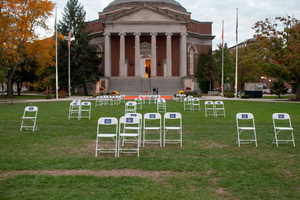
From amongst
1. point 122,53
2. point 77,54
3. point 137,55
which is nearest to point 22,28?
point 77,54

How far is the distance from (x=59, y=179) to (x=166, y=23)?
44.1m

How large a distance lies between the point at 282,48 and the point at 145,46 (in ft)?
85.7

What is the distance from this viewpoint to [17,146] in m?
8.55

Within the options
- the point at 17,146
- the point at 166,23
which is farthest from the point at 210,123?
the point at 166,23

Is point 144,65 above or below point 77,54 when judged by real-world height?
below

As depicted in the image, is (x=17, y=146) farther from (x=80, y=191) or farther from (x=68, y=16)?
(x=68, y=16)

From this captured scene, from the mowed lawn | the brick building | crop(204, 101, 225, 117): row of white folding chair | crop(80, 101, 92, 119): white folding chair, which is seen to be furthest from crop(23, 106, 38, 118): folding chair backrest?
the brick building

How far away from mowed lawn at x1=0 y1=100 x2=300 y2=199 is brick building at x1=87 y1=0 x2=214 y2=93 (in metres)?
34.3

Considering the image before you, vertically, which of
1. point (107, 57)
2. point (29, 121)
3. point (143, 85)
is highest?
point (107, 57)

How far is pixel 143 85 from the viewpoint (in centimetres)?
4419

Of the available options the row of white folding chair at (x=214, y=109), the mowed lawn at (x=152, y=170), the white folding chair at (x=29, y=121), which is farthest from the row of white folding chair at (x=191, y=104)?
the white folding chair at (x=29, y=121)

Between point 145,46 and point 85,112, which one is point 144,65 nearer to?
point 145,46

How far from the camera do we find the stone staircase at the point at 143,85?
42.6 m

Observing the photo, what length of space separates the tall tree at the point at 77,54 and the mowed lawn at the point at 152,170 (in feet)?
120
